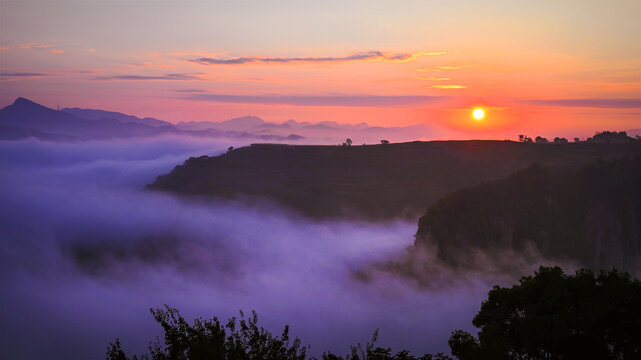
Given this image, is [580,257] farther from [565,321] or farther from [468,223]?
[565,321]

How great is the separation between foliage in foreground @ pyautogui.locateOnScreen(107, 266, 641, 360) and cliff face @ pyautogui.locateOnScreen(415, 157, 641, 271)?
92284 mm

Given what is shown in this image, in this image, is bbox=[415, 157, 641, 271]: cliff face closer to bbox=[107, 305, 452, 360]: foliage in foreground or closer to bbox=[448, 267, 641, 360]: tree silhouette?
bbox=[448, 267, 641, 360]: tree silhouette

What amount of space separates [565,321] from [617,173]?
112m

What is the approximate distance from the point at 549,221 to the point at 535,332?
105521 millimetres

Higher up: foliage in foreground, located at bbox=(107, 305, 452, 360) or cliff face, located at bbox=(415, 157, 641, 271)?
foliage in foreground, located at bbox=(107, 305, 452, 360)

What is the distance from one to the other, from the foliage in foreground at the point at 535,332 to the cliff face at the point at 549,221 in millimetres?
92284

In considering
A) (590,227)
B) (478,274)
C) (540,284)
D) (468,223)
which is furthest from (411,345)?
(540,284)

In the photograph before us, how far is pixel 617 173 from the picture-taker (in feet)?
424

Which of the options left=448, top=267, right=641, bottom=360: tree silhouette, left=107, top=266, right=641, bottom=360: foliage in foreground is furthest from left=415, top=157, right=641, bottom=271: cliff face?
left=107, top=266, right=641, bottom=360: foliage in foreground

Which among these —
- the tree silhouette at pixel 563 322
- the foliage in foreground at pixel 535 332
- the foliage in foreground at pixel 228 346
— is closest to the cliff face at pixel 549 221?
the tree silhouette at pixel 563 322

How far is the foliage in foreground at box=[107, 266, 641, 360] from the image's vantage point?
2942 centimetres

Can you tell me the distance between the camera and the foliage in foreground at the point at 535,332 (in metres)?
29.4

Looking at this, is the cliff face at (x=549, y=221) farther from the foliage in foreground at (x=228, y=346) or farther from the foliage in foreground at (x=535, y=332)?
the foliage in foreground at (x=228, y=346)

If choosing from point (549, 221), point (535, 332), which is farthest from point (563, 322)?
point (549, 221)
